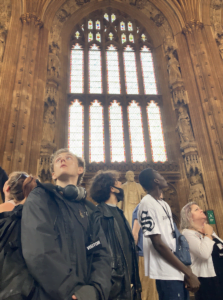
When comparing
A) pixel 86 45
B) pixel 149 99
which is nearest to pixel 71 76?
pixel 86 45

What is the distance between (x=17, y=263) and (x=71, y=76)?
9.60 m

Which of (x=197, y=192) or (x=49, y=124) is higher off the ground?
(x=49, y=124)

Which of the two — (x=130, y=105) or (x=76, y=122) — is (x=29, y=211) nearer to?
(x=76, y=122)

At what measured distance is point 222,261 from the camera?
2484mm

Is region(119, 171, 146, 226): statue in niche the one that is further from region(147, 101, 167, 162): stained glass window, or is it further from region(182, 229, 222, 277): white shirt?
region(147, 101, 167, 162): stained glass window

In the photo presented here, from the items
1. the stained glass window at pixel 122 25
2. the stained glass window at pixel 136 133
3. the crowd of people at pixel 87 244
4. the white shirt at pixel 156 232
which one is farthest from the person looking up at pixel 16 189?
the stained glass window at pixel 122 25

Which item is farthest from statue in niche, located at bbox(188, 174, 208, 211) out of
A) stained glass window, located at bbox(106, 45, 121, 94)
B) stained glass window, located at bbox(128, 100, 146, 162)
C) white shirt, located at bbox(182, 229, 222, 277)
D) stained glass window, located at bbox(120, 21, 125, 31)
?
stained glass window, located at bbox(120, 21, 125, 31)

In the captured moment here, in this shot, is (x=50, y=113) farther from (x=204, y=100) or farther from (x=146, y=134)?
(x=204, y=100)

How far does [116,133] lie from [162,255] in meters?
7.23

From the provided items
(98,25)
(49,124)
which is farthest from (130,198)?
(98,25)

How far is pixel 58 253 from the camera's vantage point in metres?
1.13

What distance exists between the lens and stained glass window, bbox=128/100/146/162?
27.9 feet

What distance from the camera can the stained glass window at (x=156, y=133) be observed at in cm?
858

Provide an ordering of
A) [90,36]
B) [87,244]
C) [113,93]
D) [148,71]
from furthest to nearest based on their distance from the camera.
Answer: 1. [90,36]
2. [148,71]
3. [113,93]
4. [87,244]
